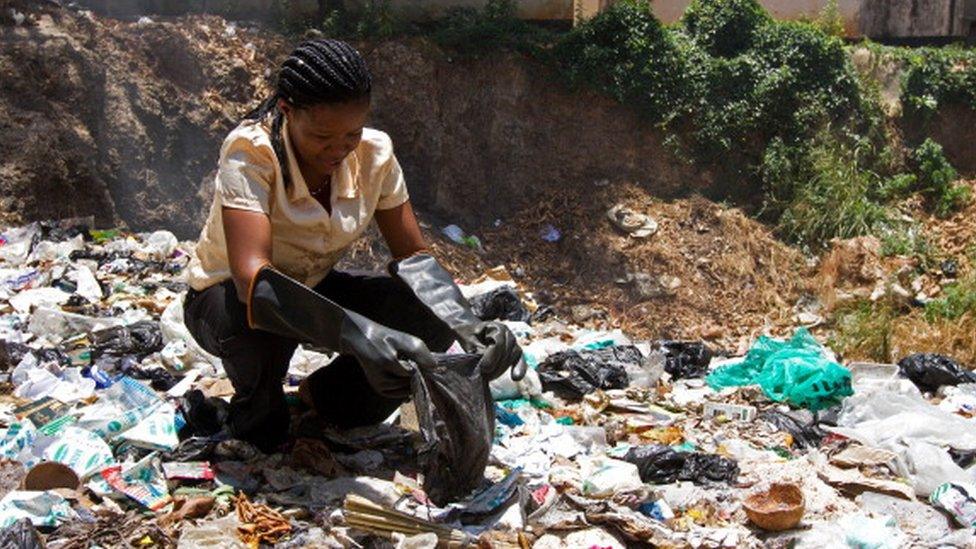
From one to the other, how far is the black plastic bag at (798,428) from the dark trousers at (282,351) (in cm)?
161

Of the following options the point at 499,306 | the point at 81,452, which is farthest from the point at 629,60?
the point at 81,452

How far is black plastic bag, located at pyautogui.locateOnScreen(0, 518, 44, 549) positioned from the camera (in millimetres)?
2752

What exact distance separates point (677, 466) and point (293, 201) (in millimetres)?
1537

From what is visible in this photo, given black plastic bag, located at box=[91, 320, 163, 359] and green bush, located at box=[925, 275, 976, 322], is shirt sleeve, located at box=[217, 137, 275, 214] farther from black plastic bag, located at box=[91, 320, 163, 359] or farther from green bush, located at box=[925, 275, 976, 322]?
green bush, located at box=[925, 275, 976, 322]

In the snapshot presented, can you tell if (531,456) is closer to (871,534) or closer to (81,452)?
(871,534)

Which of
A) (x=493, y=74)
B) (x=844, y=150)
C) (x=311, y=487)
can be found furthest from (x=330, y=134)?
(x=844, y=150)

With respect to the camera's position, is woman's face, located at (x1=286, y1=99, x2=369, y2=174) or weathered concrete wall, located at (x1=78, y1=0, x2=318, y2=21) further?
weathered concrete wall, located at (x1=78, y1=0, x2=318, y2=21)

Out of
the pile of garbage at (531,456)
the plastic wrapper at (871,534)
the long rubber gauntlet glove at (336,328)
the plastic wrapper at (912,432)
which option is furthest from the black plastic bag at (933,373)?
the long rubber gauntlet glove at (336,328)

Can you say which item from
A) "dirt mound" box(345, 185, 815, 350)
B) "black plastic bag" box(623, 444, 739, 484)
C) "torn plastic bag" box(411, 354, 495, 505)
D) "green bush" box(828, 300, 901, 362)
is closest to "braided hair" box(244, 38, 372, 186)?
"torn plastic bag" box(411, 354, 495, 505)

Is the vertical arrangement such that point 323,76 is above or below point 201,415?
above

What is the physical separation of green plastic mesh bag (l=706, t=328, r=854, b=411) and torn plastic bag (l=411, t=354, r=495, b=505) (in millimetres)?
1990

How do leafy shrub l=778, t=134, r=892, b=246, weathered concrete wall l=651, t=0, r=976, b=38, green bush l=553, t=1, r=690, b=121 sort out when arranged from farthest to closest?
weathered concrete wall l=651, t=0, r=976, b=38, green bush l=553, t=1, r=690, b=121, leafy shrub l=778, t=134, r=892, b=246

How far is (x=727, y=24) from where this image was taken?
10.1 meters

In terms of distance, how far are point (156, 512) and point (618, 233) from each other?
6452mm
